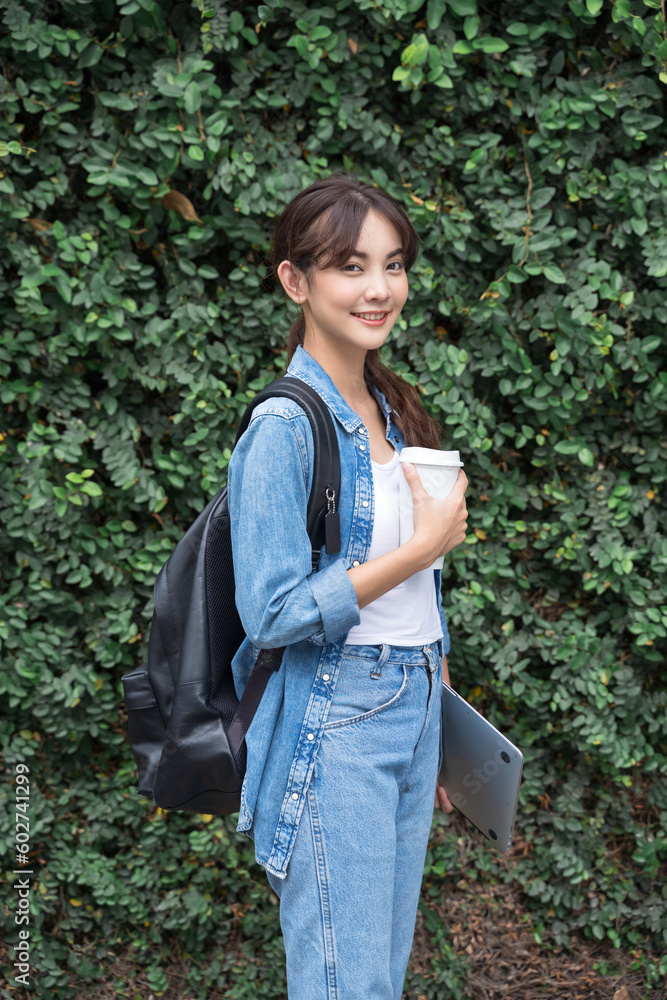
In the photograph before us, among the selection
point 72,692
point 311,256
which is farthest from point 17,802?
point 311,256

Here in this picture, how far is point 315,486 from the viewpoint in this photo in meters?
1.38

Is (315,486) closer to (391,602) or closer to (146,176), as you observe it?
(391,602)

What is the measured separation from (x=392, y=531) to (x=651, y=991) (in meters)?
2.16

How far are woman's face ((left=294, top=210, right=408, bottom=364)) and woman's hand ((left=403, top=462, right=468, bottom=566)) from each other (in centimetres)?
27

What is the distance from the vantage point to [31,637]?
8.06 feet

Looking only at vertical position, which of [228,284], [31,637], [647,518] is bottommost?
[31,637]

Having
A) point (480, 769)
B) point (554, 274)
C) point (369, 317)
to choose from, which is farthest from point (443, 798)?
point (554, 274)

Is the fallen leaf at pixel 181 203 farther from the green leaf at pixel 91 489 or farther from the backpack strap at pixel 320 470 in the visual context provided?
the backpack strap at pixel 320 470

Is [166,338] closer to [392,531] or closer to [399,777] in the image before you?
[392,531]

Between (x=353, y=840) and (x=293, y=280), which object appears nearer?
(x=353, y=840)

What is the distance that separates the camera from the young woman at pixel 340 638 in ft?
4.26

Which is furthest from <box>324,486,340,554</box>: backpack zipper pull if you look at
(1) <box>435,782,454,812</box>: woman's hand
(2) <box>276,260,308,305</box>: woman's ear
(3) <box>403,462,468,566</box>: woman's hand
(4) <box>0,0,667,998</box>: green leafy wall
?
(4) <box>0,0,667,998</box>: green leafy wall

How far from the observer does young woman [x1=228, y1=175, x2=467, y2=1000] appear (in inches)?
51.2

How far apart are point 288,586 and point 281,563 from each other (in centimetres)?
4
